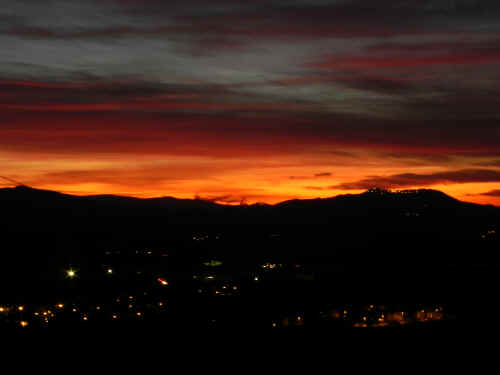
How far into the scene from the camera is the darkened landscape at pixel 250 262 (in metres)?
70.4

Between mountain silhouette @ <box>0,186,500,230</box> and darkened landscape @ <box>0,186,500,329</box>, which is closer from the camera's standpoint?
darkened landscape @ <box>0,186,500,329</box>

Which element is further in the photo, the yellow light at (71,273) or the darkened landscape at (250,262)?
the yellow light at (71,273)

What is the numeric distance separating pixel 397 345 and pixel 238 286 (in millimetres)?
42429

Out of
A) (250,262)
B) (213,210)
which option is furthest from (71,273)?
(213,210)

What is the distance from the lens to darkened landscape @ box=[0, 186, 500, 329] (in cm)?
7038

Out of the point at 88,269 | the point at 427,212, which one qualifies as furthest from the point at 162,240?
the point at 427,212

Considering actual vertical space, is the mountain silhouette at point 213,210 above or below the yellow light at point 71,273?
above

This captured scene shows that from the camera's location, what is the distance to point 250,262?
11425 centimetres

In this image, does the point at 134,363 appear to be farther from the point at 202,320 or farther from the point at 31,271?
the point at 31,271

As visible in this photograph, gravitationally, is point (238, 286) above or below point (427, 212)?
below

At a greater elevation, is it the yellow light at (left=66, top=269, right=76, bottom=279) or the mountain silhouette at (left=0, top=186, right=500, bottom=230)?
the mountain silhouette at (left=0, top=186, right=500, bottom=230)

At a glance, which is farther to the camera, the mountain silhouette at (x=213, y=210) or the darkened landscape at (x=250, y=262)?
the mountain silhouette at (x=213, y=210)

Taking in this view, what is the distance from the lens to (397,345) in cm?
5041

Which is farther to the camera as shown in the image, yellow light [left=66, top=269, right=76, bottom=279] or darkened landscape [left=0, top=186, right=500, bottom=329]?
yellow light [left=66, top=269, right=76, bottom=279]
